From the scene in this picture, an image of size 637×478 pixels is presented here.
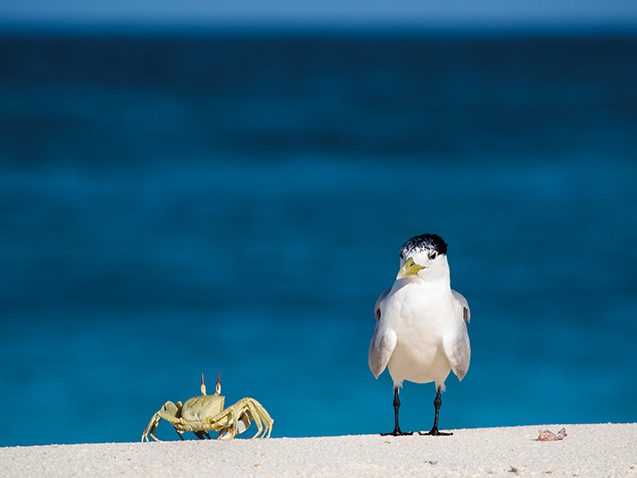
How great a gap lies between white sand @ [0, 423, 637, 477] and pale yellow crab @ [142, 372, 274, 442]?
0.33 meters

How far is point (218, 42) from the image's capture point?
47.5 m

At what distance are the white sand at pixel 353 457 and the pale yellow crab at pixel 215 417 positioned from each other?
13.2 inches

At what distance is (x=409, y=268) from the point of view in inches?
194

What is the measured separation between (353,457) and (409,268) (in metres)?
1.15

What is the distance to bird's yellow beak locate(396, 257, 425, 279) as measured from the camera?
492 centimetres

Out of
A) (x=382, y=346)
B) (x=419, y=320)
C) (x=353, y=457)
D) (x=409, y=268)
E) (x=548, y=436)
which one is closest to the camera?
(x=353, y=457)

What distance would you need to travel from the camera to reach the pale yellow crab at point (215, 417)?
5152 millimetres

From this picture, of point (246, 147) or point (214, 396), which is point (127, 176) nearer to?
point (246, 147)

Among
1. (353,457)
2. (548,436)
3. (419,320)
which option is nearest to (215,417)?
(353,457)

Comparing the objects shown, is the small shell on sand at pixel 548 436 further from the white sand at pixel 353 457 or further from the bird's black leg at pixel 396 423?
the bird's black leg at pixel 396 423

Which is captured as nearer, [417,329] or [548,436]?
[548,436]

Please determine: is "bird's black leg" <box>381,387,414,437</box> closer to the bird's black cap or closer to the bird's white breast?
the bird's white breast

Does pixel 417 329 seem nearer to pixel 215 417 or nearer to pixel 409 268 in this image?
pixel 409 268

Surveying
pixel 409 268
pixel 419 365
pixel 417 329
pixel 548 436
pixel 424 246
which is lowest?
pixel 548 436
